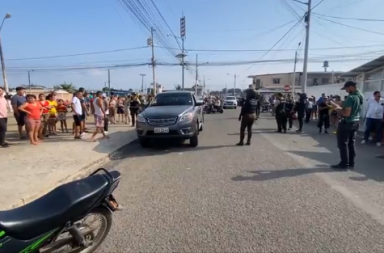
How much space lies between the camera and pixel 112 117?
1562cm

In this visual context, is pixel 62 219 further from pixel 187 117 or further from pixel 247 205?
pixel 187 117

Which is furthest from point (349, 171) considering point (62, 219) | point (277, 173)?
point (62, 219)

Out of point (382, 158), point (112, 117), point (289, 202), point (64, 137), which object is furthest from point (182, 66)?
point (289, 202)

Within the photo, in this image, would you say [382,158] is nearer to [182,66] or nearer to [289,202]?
[289,202]

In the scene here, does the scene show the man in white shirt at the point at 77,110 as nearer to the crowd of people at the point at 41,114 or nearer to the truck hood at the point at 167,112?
the crowd of people at the point at 41,114

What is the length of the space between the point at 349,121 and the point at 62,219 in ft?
19.0

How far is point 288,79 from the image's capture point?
67.4 m

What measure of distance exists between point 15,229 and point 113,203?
97cm

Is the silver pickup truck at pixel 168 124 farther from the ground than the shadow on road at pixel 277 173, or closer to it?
farther from the ground

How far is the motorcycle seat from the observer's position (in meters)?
2.16

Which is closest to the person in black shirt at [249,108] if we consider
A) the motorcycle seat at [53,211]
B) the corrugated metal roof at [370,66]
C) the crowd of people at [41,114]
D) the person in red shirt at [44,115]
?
the crowd of people at [41,114]

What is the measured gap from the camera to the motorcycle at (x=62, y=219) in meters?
2.17

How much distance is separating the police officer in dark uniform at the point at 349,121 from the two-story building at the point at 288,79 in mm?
51313

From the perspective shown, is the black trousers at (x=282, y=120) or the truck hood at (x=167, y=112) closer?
the truck hood at (x=167, y=112)
